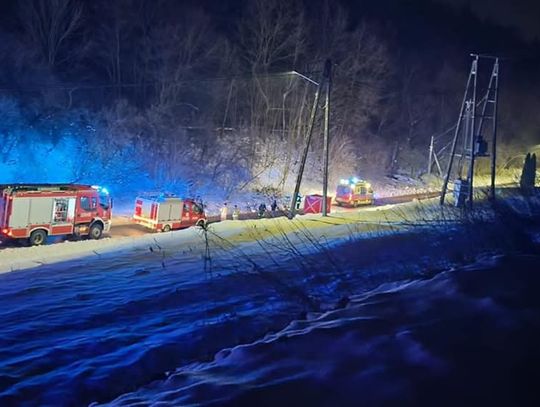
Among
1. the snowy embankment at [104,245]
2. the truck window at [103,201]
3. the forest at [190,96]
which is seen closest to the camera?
the snowy embankment at [104,245]

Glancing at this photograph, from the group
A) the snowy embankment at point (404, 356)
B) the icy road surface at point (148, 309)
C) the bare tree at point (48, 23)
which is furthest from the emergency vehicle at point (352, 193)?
the snowy embankment at point (404, 356)

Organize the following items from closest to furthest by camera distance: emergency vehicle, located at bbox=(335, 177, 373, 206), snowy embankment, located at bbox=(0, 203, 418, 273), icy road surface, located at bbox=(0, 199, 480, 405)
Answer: icy road surface, located at bbox=(0, 199, 480, 405) < snowy embankment, located at bbox=(0, 203, 418, 273) < emergency vehicle, located at bbox=(335, 177, 373, 206)

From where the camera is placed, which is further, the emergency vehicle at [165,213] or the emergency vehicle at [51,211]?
the emergency vehicle at [165,213]

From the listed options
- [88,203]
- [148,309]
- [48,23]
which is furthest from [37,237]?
[48,23]

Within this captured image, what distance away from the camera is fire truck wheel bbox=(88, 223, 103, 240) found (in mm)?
24812

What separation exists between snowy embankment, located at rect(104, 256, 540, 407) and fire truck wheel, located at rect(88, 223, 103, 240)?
1828cm

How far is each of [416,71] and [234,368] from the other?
82.7 metres

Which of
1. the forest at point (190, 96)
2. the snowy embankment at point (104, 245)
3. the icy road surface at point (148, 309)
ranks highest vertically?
the forest at point (190, 96)

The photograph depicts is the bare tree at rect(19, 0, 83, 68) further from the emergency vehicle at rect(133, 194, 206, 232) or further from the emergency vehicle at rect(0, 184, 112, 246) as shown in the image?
the emergency vehicle at rect(0, 184, 112, 246)

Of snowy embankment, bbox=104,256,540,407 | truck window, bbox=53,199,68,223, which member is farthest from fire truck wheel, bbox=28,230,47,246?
snowy embankment, bbox=104,256,540,407

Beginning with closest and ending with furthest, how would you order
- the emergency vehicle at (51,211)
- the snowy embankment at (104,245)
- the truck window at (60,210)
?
the snowy embankment at (104,245) → the emergency vehicle at (51,211) → the truck window at (60,210)

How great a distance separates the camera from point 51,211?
76.0 feet

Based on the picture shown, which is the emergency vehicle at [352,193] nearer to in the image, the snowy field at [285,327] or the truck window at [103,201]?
the truck window at [103,201]

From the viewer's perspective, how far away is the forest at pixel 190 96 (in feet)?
131
